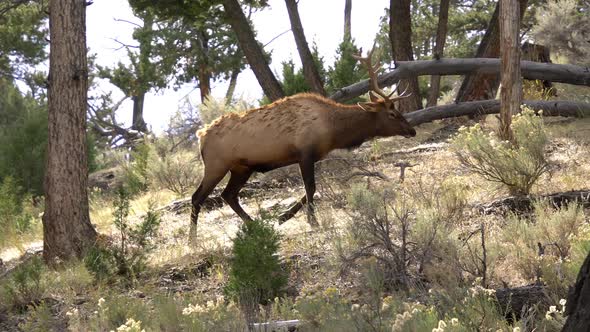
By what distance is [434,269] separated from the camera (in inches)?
301

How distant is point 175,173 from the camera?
17.8m

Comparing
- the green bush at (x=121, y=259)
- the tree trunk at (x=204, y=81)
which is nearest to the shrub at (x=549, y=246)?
the green bush at (x=121, y=259)

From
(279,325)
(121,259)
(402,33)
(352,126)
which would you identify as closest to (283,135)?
(352,126)

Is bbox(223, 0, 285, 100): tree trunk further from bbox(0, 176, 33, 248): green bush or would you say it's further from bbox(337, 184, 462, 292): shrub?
bbox(337, 184, 462, 292): shrub

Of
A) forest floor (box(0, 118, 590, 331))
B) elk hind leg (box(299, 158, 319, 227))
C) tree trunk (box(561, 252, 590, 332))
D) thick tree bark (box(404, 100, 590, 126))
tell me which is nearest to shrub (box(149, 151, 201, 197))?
forest floor (box(0, 118, 590, 331))

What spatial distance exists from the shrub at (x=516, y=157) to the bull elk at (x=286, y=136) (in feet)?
4.60

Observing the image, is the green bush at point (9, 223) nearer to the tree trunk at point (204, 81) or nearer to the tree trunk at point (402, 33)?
the tree trunk at point (402, 33)

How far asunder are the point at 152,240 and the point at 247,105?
1231cm

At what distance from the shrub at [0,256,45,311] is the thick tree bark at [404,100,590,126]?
29.5 feet

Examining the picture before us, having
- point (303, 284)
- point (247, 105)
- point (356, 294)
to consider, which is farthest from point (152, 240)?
point (247, 105)

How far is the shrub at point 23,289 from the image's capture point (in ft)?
27.7

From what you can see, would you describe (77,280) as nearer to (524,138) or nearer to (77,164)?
(77,164)

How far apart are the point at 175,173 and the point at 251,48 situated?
2880 mm

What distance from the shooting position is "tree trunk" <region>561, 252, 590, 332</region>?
4.07m
